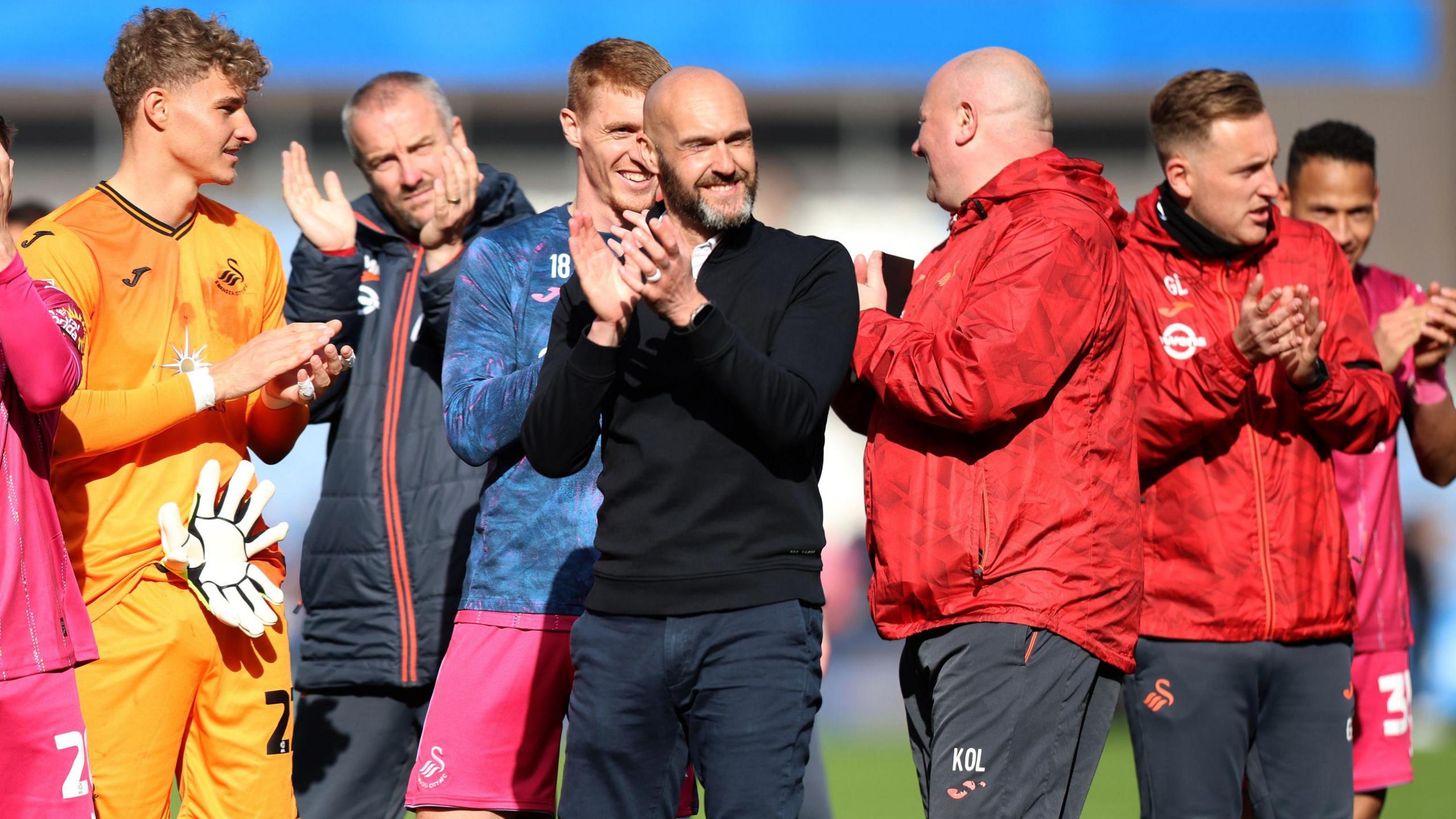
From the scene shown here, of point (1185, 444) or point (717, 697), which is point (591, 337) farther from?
point (1185, 444)

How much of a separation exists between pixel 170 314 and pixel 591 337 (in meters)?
1.43

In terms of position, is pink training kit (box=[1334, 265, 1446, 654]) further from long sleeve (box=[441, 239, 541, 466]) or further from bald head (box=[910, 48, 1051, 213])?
long sleeve (box=[441, 239, 541, 466])

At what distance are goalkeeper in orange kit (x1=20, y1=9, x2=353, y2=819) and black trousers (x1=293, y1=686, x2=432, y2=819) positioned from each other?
0.60 m

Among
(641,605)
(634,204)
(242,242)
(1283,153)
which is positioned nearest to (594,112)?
(634,204)

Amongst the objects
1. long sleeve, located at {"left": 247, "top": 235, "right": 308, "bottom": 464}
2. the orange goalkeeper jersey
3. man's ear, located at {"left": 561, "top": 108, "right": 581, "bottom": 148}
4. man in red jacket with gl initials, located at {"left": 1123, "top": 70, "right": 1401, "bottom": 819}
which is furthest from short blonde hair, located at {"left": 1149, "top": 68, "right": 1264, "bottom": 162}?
the orange goalkeeper jersey

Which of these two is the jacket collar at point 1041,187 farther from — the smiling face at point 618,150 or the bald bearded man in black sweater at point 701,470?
the smiling face at point 618,150

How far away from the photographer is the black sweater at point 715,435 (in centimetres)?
346

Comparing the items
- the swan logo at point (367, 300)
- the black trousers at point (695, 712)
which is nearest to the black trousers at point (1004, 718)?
the black trousers at point (695, 712)

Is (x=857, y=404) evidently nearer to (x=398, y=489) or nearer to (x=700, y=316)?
(x=700, y=316)

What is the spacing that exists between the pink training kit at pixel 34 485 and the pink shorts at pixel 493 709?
971mm

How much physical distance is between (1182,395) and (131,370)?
2841mm

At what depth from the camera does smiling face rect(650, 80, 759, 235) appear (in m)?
3.61

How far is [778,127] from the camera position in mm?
19766

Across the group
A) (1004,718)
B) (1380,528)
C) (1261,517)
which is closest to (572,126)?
(1004,718)
